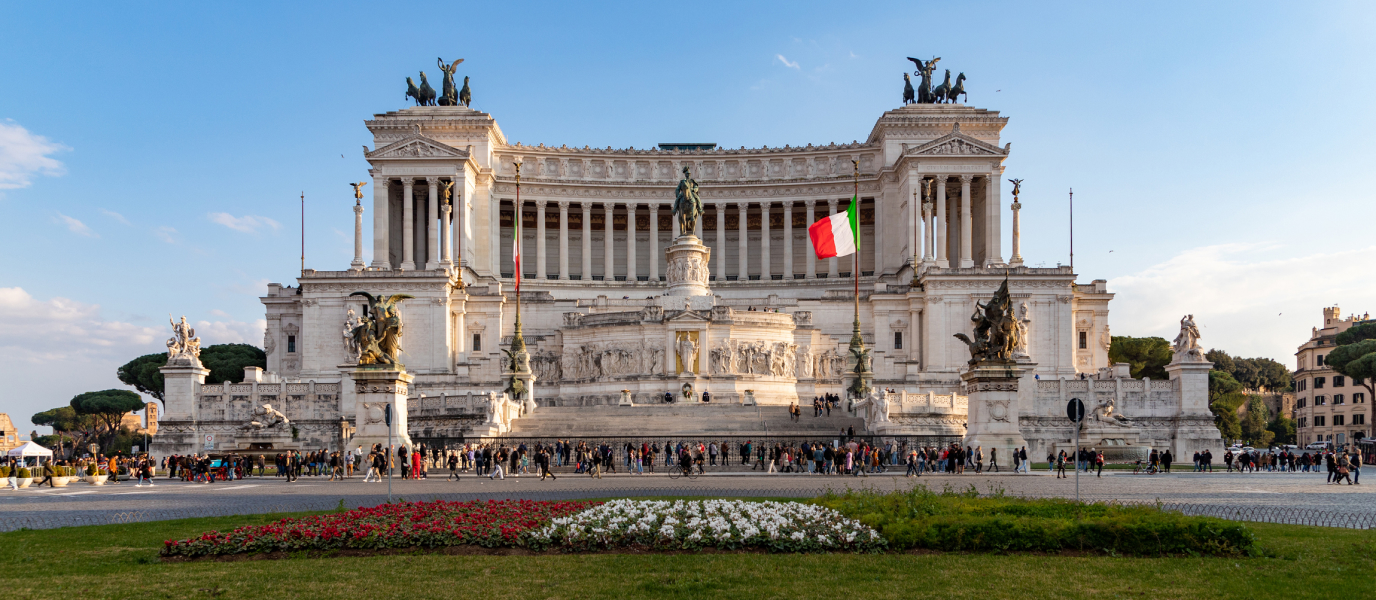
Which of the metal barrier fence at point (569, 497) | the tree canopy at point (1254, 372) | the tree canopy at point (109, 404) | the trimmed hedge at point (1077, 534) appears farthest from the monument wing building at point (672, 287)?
the tree canopy at point (1254, 372)

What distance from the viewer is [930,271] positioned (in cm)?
7725

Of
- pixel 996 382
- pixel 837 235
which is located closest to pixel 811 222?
pixel 837 235

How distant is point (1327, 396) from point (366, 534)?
11574 centimetres

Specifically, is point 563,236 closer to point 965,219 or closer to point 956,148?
point 956,148

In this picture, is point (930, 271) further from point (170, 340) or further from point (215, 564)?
point (215, 564)

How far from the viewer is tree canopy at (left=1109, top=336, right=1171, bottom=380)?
93750 mm

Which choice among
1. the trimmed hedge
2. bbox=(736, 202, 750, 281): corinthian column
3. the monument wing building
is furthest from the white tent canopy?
bbox=(736, 202, 750, 281): corinthian column

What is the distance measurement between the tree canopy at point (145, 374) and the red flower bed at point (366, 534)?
87.2 metres

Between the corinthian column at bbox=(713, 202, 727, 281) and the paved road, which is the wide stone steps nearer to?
the paved road

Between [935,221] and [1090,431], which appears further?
[935,221]

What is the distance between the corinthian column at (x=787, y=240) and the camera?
9625 centimetres

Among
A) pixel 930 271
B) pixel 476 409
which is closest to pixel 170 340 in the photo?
A: pixel 476 409

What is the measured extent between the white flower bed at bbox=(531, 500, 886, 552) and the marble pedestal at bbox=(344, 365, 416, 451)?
20095mm

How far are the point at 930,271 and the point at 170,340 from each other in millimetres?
A: 49202
